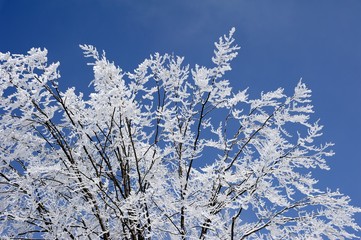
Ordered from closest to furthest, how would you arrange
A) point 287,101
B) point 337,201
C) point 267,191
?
point 267,191, point 337,201, point 287,101

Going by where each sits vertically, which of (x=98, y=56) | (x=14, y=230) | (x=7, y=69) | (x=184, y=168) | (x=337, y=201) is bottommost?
(x=14, y=230)

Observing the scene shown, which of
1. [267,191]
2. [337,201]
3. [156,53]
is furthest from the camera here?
[156,53]

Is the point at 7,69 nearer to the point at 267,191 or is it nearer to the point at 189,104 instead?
the point at 189,104

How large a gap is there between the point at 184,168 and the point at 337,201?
2.31 metres

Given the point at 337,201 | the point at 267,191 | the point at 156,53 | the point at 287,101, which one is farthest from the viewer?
the point at 156,53

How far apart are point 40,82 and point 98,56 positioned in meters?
1.00

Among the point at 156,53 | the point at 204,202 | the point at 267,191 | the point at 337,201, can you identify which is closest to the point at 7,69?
the point at 156,53

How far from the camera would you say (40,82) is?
5.41 m

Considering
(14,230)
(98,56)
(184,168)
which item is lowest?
(14,230)

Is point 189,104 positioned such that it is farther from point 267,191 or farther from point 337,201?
point 337,201

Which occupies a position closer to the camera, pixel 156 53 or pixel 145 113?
pixel 145 113

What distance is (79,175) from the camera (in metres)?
5.12

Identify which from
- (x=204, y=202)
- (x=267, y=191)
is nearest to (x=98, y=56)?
(x=204, y=202)

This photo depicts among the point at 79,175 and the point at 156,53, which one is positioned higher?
the point at 156,53
